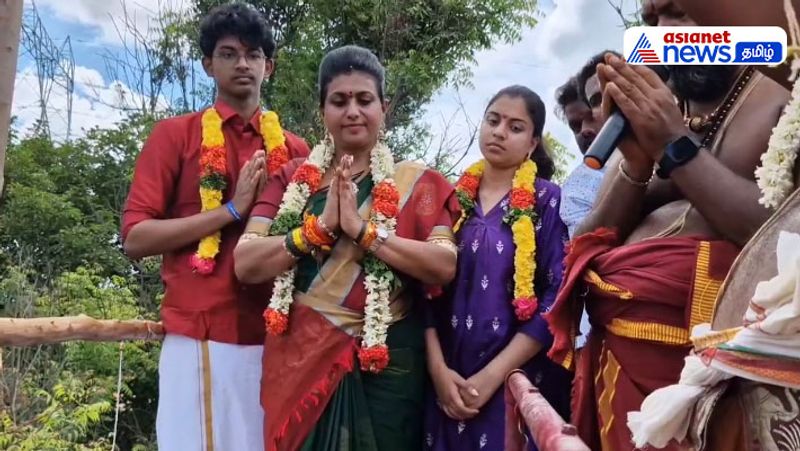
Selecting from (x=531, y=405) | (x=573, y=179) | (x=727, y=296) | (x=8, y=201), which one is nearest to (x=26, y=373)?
(x=8, y=201)

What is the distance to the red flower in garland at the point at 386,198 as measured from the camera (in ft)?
Answer: 8.21

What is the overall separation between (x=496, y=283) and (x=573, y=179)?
1.80 feet

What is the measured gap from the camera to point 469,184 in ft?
9.01

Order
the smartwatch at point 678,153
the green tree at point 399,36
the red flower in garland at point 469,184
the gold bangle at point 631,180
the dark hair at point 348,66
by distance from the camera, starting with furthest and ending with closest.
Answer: the green tree at point 399,36, the red flower in garland at point 469,184, the dark hair at point 348,66, the gold bangle at point 631,180, the smartwatch at point 678,153

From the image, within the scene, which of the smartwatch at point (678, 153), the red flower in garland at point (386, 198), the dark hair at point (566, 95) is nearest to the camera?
the smartwatch at point (678, 153)

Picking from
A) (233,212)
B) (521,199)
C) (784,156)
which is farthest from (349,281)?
(784,156)

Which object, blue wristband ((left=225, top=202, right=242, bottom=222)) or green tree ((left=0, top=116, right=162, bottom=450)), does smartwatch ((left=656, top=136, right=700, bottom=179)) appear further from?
green tree ((left=0, top=116, right=162, bottom=450))

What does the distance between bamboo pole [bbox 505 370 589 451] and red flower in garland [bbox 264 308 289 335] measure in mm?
879

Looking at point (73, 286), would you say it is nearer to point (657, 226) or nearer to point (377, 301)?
point (377, 301)

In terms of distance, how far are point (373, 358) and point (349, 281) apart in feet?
0.91

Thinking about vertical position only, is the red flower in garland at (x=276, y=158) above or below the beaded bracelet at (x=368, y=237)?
above

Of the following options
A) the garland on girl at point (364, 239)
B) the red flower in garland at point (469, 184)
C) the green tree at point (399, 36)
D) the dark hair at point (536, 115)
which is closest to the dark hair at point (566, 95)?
the dark hair at point (536, 115)

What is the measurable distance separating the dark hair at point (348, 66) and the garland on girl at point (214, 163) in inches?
14.9

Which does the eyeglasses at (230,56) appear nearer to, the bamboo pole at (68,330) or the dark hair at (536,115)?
the dark hair at (536,115)
